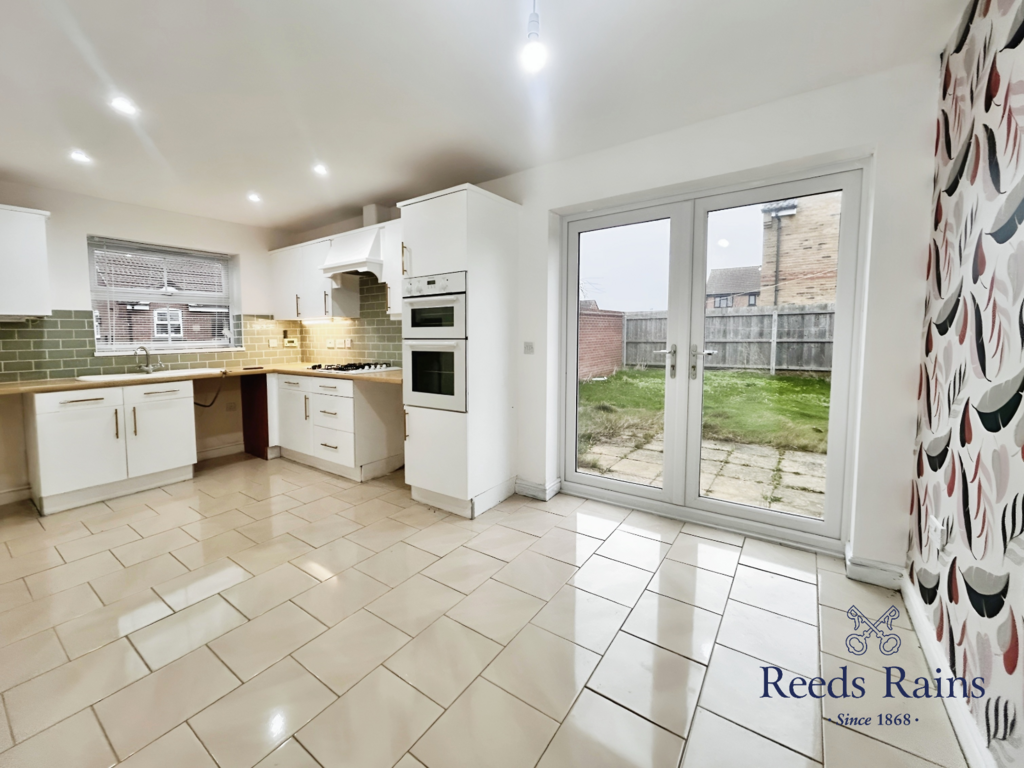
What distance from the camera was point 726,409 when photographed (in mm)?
2754

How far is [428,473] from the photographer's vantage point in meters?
3.11

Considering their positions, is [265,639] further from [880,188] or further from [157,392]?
[880,188]

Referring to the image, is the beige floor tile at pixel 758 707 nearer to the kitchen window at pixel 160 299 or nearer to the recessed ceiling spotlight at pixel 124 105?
the recessed ceiling spotlight at pixel 124 105

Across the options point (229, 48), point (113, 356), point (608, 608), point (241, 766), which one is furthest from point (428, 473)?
point (113, 356)

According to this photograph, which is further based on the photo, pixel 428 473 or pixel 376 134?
pixel 428 473

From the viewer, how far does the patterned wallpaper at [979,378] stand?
118cm

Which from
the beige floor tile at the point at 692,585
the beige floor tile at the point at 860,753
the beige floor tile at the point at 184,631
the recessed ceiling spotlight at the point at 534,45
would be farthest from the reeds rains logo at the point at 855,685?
the recessed ceiling spotlight at the point at 534,45

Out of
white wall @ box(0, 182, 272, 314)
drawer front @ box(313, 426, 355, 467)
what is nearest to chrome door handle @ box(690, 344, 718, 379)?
drawer front @ box(313, 426, 355, 467)

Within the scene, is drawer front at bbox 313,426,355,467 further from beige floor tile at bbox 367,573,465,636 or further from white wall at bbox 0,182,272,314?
white wall at bbox 0,182,272,314

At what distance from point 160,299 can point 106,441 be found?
1.59m

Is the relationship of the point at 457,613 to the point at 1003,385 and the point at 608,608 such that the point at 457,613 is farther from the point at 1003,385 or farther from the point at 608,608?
the point at 1003,385

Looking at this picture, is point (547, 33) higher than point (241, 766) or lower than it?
higher

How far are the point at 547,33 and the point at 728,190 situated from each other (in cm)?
143

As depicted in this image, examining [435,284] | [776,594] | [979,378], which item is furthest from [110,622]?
[979,378]
